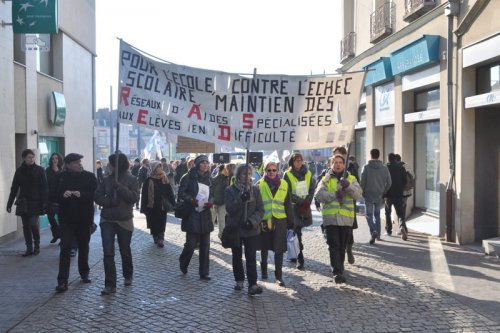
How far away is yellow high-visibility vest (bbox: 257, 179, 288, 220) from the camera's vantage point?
7717 millimetres

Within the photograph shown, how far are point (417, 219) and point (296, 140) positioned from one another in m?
7.04

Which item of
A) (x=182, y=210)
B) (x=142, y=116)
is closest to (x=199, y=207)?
(x=182, y=210)

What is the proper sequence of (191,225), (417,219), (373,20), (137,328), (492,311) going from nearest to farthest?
1. (137,328)
2. (492,311)
3. (191,225)
4. (417,219)
5. (373,20)

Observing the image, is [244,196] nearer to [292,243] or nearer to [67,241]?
[292,243]

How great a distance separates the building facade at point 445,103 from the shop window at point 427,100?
0.02 m

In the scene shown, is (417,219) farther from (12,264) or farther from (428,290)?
(12,264)

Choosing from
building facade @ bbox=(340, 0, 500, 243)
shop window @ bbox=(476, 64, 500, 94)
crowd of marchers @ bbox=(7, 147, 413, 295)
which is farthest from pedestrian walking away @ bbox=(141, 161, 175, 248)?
shop window @ bbox=(476, 64, 500, 94)

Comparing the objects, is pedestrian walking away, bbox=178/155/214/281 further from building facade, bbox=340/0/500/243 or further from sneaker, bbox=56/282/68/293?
building facade, bbox=340/0/500/243

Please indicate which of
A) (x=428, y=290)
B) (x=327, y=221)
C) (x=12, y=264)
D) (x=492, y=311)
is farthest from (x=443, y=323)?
(x=12, y=264)

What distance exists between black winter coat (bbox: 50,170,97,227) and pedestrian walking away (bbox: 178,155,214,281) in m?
1.24

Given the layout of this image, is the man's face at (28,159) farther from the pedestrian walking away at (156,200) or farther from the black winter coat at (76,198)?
the black winter coat at (76,198)

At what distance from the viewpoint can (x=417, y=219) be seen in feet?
45.8

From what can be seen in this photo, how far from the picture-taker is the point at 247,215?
288 inches

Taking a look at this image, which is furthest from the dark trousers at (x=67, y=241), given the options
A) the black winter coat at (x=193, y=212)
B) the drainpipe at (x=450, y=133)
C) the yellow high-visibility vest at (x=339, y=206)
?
the drainpipe at (x=450, y=133)
